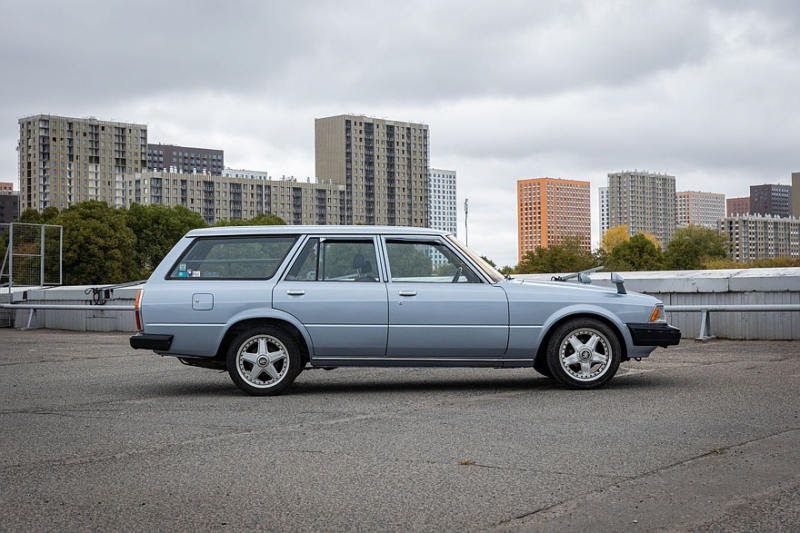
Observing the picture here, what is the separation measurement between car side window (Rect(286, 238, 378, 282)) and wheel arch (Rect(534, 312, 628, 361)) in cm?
179

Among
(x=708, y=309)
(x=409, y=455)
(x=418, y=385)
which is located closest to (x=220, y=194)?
(x=708, y=309)

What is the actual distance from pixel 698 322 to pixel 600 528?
45.5ft

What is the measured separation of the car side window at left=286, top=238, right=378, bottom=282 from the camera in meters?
10.0

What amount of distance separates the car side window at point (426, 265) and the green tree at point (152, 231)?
102m

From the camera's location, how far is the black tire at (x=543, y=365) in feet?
33.1

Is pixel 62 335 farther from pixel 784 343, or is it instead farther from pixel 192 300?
pixel 784 343

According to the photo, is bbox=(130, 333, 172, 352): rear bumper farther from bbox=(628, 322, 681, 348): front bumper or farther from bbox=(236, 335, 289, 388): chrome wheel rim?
bbox=(628, 322, 681, 348): front bumper

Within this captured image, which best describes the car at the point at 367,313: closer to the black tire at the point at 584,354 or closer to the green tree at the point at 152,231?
the black tire at the point at 584,354

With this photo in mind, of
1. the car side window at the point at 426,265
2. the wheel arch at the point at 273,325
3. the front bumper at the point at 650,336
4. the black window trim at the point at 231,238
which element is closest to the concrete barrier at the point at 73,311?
the black window trim at the point at 231,238

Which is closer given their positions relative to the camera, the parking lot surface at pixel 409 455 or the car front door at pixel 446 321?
the parking lot surface at pixel 409 455

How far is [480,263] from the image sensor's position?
33.2 ft

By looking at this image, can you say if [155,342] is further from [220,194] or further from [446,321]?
[220,194]

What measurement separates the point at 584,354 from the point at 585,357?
0.03m

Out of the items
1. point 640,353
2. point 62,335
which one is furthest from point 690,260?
point 640,353
